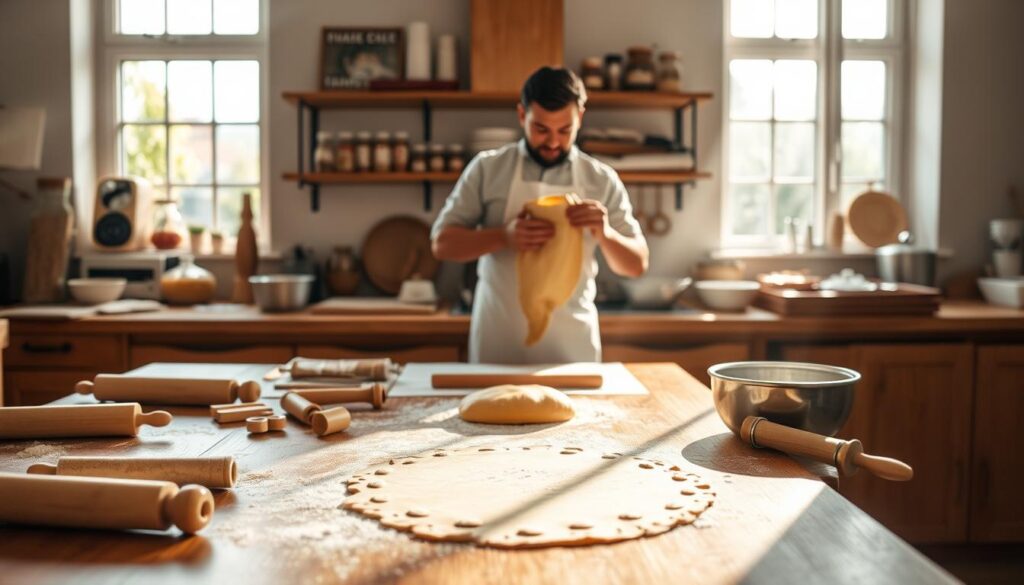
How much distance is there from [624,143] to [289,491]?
2853 mm

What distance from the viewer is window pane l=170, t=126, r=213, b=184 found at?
4.20m

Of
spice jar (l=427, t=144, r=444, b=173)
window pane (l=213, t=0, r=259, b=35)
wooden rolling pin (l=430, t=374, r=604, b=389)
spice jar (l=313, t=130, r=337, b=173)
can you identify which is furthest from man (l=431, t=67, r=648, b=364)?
window pane (l=213, t=0, r=259, b=35)

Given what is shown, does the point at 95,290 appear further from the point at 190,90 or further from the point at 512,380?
the point at 512,380

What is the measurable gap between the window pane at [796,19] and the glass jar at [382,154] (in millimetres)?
1951

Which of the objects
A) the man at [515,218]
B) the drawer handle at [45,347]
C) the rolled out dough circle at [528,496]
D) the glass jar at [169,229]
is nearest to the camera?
the rolled out dough circle at [528,496]

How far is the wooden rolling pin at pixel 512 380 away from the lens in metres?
1.94

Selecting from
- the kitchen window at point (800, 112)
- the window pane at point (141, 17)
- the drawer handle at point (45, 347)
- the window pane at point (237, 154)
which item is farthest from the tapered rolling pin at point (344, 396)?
the window pane at point (141, 17)

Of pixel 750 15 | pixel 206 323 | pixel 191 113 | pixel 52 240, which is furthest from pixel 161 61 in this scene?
pixel 750 15

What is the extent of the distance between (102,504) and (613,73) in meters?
3.20

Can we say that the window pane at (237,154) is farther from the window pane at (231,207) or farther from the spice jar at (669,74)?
the spice jar at (669,74)

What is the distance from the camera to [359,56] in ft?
13.0

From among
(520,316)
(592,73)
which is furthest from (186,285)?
(592,73)

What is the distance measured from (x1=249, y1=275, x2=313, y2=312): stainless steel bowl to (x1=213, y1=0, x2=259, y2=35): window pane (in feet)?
4.50

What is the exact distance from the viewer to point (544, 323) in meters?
2.42
